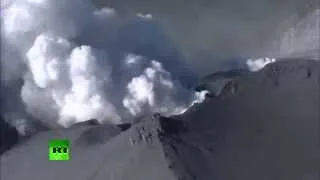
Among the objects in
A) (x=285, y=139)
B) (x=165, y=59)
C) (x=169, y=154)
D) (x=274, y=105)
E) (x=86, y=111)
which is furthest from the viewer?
(x=165, y=59)

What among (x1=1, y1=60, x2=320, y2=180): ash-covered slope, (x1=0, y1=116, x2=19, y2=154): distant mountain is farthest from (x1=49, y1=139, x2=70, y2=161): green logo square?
(x1=0, y1=116, x2=19, y2=154): distant mountain

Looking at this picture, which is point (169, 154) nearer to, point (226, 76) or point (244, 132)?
point (244, 132)

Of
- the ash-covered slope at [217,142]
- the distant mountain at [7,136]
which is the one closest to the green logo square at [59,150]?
the ash-covered slope at [217,142]

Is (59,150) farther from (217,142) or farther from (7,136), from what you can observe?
(217,142)

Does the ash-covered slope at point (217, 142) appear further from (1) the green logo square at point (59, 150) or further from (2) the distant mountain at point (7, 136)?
(2) the distant mountain at point (7, 136)

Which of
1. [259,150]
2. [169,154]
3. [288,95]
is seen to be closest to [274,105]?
[288,95]

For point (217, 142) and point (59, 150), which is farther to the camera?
point (59, 150)

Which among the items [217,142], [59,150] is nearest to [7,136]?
[59,150]
